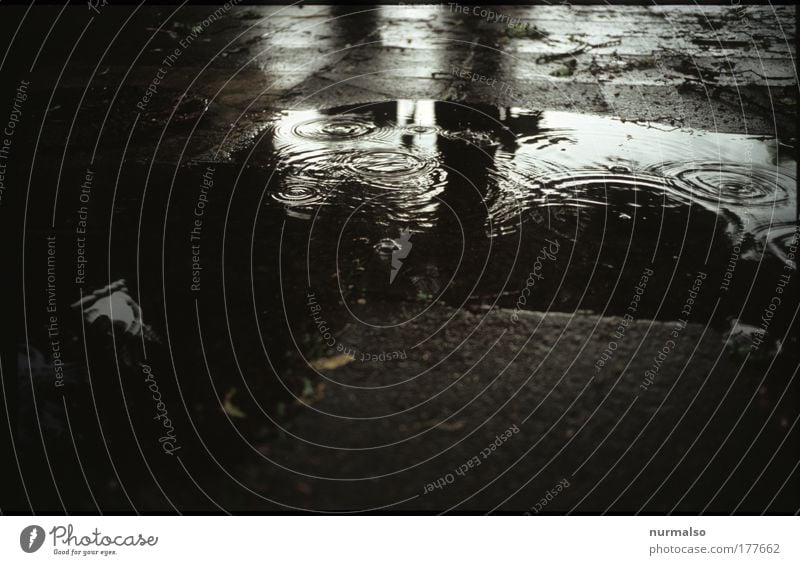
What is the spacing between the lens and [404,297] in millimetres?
2502

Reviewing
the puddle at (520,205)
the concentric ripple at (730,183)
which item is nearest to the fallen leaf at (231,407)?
the puddle at (520,205)

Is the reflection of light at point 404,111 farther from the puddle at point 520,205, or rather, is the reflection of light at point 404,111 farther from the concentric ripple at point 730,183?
the concentric ripple at point 730,183

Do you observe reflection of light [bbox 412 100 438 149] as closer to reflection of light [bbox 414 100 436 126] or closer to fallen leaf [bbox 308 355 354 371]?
reflection of light [bbox 414 100 436 126]

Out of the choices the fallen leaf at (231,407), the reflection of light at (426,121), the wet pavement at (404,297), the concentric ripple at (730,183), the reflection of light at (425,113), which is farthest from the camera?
the reflection of light at (425,113)

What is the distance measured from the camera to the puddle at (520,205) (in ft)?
8.43

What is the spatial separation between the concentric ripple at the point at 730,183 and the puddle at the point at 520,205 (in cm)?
1

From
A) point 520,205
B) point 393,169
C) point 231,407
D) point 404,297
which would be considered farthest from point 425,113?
point 231,407

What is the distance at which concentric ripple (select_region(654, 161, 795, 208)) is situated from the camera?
3190 millimetres

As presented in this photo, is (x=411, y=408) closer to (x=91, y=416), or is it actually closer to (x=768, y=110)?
(x=91, y=416)

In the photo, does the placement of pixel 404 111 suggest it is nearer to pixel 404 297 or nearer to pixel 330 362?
pixel 404 297

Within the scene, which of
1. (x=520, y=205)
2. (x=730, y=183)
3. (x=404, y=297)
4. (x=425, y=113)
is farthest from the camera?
(x=425, y=113)

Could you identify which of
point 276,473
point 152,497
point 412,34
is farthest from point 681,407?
point 412,34

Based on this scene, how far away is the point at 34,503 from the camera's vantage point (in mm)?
1811

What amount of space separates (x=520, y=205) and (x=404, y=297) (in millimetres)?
933
